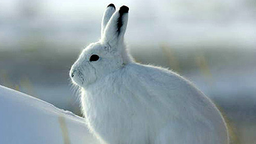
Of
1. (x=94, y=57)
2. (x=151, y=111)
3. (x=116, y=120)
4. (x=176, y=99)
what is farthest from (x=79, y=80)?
(x=176, y=99)

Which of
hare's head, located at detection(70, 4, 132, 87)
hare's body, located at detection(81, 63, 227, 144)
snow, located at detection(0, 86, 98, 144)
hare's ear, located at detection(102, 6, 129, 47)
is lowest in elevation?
snow, located at detection(0, 86, 98, 144)

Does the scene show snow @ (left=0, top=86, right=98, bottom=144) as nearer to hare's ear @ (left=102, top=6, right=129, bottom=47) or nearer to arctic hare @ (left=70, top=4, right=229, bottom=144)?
arctic hare @ (left=70, top=4, right=229, bottom=144)

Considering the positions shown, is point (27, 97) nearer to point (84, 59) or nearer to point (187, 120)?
point (84, 59)

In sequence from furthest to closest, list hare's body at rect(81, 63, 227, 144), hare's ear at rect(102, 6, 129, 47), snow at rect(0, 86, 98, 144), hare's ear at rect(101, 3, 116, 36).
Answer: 1. hare's ear at rect(101, 3, 116, 36)
2. hare's ear at rect(102, 6, 129, 47)
3. snow at rect(0, 86, 98, 144)
4. hare's body at rect(81, 63, 227, 144)

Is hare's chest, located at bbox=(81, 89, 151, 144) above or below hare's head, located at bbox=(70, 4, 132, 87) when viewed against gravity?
below

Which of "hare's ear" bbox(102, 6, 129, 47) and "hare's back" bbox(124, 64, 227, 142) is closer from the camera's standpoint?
"hare's back" bbox(124, 64, 227, 142)

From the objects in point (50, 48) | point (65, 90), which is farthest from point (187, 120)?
point (50, 48)

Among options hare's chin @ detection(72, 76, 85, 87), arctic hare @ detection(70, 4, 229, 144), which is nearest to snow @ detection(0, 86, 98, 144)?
arctic hare @ detection(70, 4, 229, 144)
